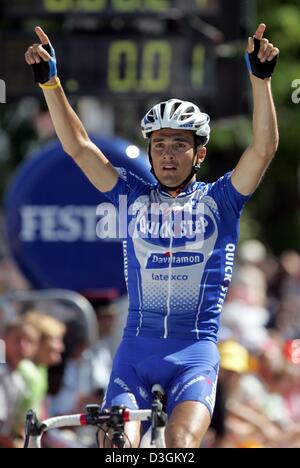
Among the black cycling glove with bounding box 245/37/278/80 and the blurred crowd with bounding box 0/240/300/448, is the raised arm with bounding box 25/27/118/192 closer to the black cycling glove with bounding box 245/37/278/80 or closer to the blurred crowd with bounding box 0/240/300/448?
the black cycling glove with bounding box 245/37/278/80

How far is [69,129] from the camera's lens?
743 centimetres

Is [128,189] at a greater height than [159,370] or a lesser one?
greater

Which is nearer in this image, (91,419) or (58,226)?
(91,419)

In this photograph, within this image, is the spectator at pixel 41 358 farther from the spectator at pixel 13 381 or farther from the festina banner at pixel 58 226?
the festina banner at pixel 58 226

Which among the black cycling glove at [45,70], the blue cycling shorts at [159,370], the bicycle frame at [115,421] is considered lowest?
the bicycle frame at [115,421]

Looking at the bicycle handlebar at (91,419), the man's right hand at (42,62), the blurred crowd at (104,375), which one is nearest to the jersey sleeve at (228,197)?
the man's right hand at (42,62)

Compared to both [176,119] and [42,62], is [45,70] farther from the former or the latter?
[176,119]

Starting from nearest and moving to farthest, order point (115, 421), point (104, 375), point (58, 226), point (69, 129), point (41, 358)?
point (115, 421)
point (69, 129)
point (41, 358)
point (104, 375)
point (58, 226)

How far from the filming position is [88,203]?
43.1 feet

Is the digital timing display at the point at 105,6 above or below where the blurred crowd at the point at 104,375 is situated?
above

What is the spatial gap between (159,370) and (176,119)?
1.30 metres

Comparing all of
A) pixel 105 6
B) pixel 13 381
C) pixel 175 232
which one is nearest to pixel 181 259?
pixel 175 232

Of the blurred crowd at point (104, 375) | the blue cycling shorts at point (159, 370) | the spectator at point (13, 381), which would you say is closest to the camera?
the blue cycling shorts at point (159, 370)

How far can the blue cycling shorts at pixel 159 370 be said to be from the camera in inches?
281
